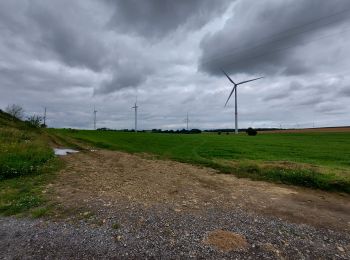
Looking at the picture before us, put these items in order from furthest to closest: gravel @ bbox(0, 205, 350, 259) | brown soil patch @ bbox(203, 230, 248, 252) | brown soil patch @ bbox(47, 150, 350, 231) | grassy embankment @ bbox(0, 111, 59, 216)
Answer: grassy embankment @ bbox(0, 111, 59, 216) → brown soil patch @ bbox(47, 150, 350, 231) → brown soil patch @ bbox(203, 230, 248, 252) → gravel @ bbox(0, 205, 350, 259)

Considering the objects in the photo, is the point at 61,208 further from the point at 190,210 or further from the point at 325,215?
the point at 325,215

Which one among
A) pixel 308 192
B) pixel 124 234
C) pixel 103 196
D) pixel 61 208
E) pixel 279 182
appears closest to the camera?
pixel 124 234

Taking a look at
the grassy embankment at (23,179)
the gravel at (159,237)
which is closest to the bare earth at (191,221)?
the gravel at (159,237)

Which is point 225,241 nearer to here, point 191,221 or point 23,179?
point 191,221

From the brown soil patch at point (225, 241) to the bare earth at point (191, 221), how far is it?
0.08 ft

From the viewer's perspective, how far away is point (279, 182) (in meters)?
13.9

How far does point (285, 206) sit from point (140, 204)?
16.4ft

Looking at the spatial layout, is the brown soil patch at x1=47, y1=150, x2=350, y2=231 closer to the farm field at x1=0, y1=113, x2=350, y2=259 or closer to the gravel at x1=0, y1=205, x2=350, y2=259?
the farm field at x1=0, y1=113, x2=350, y2=259

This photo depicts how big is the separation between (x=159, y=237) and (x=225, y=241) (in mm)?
1612

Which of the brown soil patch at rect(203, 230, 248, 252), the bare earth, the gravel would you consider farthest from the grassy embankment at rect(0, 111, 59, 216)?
the brown soil patch at rect(203, 230, 248, 252)

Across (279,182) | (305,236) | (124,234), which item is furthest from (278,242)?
(279,182)

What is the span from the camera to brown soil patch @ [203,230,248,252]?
632 cm

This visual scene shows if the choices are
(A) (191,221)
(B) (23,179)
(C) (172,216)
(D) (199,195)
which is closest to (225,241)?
(A) (191,221)

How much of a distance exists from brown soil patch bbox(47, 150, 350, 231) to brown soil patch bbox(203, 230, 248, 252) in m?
1.89
